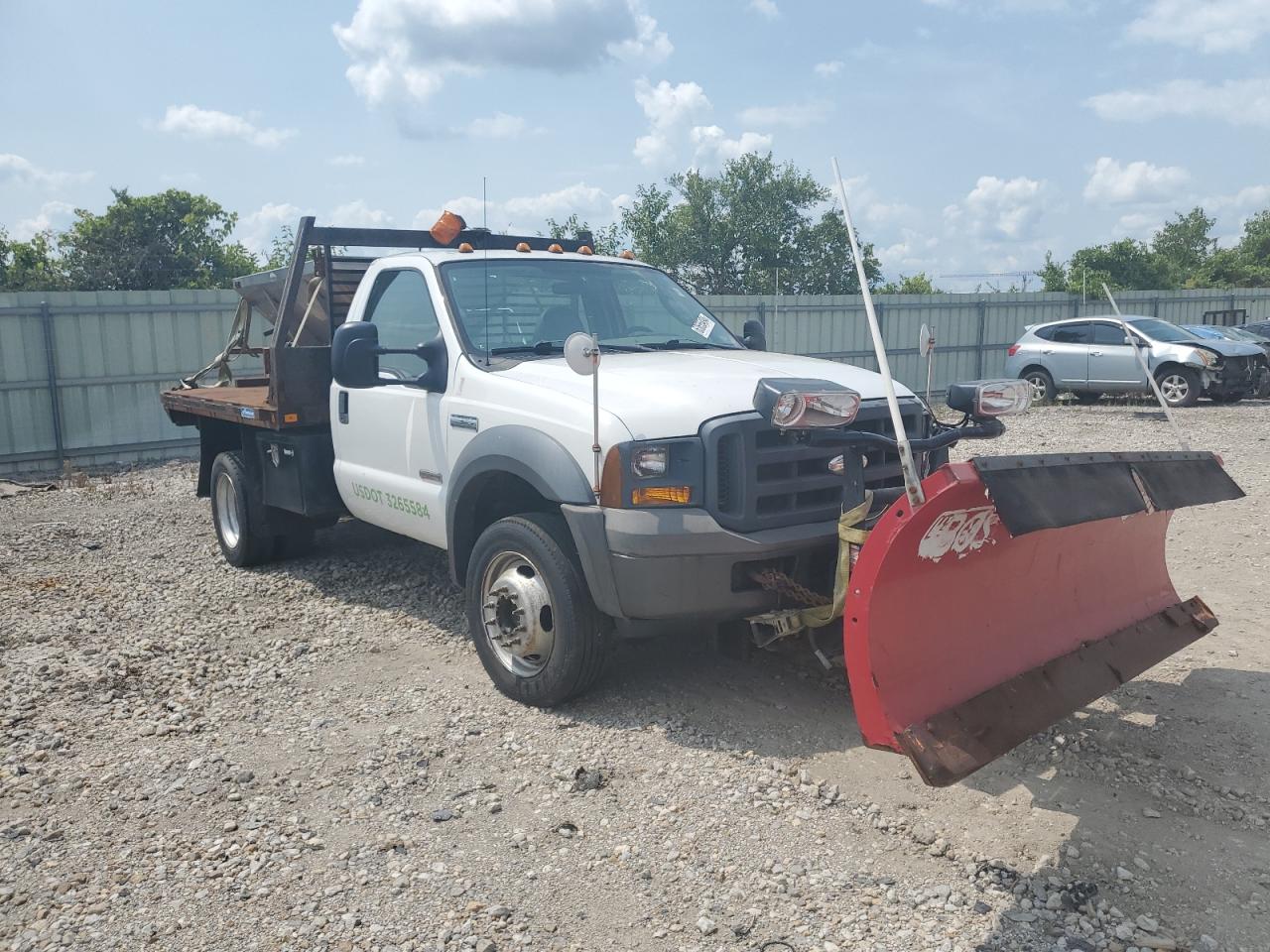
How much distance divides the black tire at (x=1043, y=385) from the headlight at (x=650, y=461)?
632 inches

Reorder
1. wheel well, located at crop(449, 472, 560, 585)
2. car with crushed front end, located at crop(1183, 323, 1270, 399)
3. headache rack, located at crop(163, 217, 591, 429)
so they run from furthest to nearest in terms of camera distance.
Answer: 1. car with crushed front end, located at crop(1183, 323, 1270, 399)
2. headache rack, located at crop(163, 217, 591, 429)
3. wheel well, located at crop(449, 472, 560, 585)

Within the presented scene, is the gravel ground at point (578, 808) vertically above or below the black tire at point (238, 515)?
below

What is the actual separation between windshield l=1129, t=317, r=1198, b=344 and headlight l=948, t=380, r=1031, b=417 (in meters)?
14.9

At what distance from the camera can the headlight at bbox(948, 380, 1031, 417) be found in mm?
4387

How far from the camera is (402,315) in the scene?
5.96 m

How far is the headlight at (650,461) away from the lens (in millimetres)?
4277

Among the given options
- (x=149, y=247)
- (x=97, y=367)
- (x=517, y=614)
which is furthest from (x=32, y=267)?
(x=517, y=614)

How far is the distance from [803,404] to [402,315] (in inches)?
114

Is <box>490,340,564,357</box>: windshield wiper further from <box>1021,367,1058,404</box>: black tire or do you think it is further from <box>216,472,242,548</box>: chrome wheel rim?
<box>1021,367,1058,404</box>: black tire

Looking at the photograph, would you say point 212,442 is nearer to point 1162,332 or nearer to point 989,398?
point 989,398

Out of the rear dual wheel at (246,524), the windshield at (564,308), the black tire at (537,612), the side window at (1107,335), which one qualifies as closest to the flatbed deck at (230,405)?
the rear dual wheel at (246,524)

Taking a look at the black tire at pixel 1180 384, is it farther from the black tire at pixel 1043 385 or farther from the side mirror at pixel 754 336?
the side mirror at pixel 754 336

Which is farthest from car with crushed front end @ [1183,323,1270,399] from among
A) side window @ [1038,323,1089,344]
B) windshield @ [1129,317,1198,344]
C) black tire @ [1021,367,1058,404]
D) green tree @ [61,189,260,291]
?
green tree @ [61,189,260,291]

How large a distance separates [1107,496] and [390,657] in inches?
144
